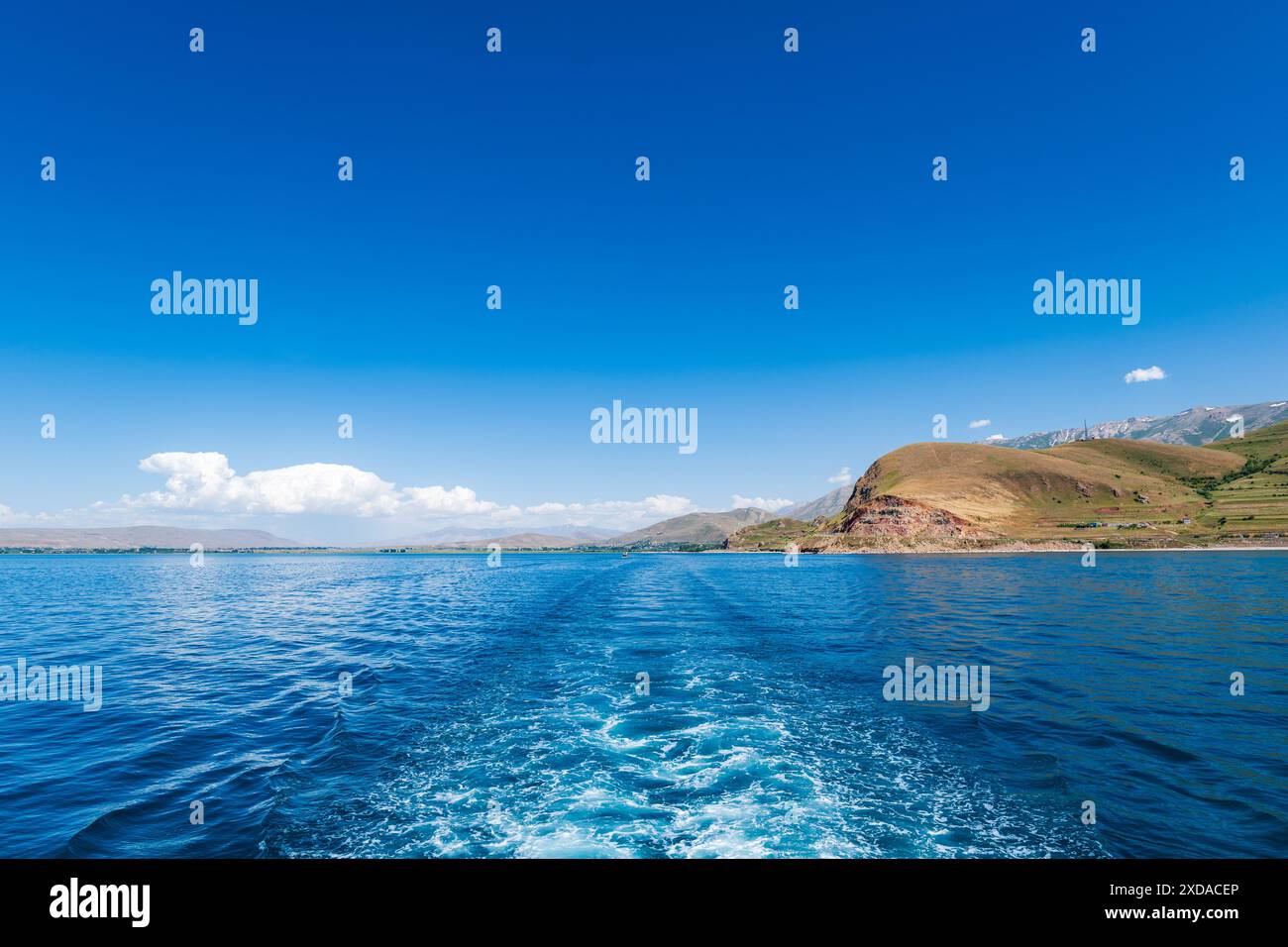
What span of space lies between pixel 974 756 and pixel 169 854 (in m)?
24.3

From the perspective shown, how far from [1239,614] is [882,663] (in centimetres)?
4359

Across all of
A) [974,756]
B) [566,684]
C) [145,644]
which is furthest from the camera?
[145,644]

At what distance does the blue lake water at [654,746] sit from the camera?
13.5 meters

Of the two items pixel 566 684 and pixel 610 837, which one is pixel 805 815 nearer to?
pixel 610 837

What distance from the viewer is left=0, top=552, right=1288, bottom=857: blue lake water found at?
1348 cm

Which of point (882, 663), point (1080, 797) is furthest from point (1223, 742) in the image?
point (882, 663)

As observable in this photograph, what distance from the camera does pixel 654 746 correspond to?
19.6 meters
